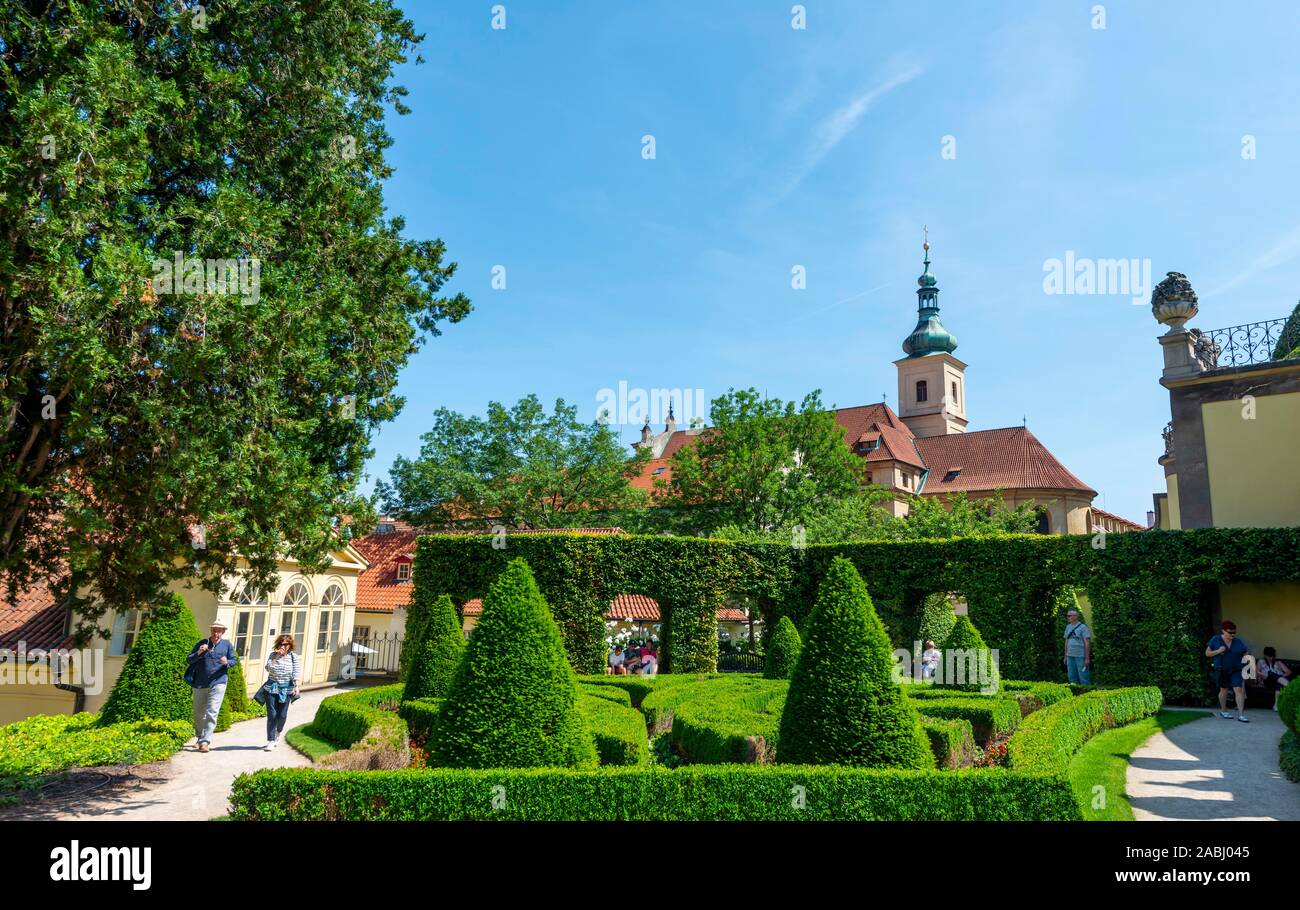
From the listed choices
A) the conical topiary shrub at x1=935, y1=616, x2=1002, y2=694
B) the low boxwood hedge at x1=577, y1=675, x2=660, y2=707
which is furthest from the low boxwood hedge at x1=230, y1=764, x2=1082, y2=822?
the low boxwood hedge at x1=577, y1=675, x2=660, y2=707

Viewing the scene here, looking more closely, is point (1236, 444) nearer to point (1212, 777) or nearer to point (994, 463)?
point (1212, 777)

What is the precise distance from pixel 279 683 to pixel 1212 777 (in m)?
14.0

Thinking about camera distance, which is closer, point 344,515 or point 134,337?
point 134,337

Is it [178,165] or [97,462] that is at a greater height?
[178,165]

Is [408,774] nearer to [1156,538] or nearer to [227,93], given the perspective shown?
[227,93]

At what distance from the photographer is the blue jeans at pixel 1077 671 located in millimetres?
19453

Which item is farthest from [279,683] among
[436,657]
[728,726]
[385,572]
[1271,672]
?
[385,572]

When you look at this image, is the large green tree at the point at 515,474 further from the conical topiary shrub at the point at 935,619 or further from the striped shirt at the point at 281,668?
the striped shirt at the point at 281,668

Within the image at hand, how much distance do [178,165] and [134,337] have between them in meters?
3.88

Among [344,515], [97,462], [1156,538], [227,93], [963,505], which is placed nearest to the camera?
[97,462]

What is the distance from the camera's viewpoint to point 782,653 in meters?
20.9

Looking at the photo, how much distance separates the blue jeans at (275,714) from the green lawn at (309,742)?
462 millimetres

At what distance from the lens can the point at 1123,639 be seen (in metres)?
20.0

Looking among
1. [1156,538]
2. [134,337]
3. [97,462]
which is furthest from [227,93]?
[1156,538]
